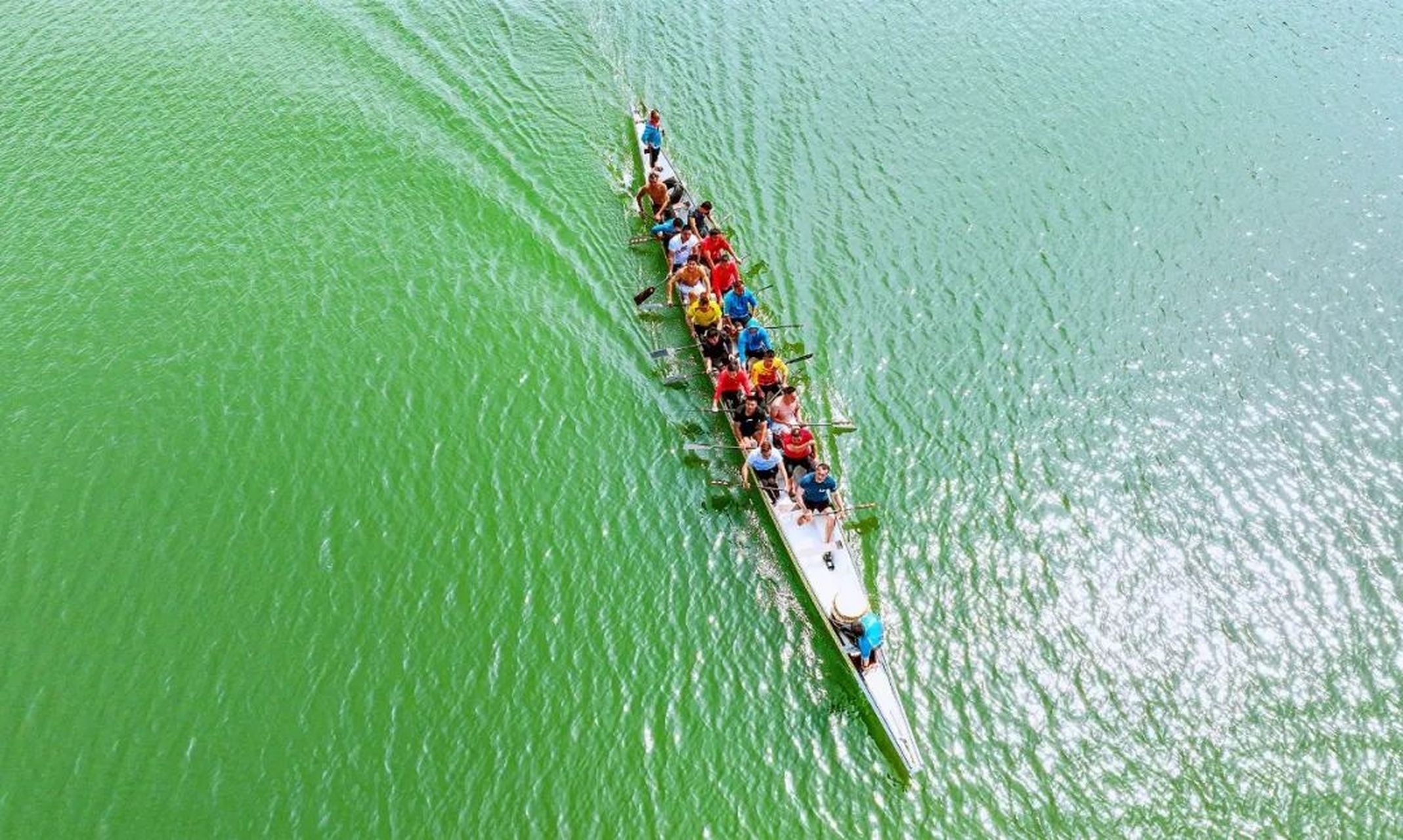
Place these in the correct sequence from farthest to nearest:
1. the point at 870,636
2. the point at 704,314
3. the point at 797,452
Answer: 1. the point at 704,314
2. the point at 797,452
3. the point at 870,636

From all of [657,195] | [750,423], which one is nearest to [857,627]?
[750,423]

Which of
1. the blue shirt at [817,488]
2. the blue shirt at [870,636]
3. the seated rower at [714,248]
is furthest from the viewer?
the seated rower at [714,248]

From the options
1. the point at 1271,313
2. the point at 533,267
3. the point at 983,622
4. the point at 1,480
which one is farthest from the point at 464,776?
the point at 1271,313

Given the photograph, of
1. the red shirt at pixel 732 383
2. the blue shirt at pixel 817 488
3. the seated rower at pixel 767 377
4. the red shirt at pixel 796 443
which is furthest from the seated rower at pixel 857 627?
the red shirt at pixel 732 383

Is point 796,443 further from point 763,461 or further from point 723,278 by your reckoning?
point 723,278

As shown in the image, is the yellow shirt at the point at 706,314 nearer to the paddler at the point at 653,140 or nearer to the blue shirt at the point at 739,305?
the blue shirt at the point at 739,305
